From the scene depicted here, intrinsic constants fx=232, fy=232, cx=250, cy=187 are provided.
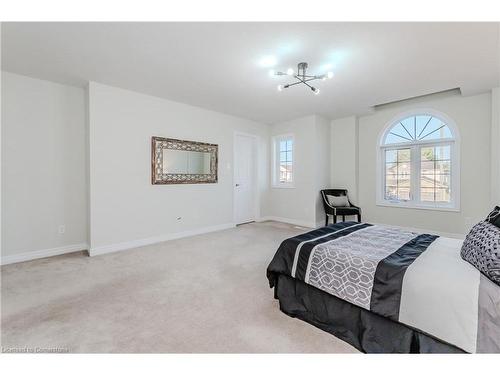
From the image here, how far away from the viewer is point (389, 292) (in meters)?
1.38

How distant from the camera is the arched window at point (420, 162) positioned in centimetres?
407

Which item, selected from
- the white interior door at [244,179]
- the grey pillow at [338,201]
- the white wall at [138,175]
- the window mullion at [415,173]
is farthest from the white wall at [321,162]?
the white wall at [138,175]

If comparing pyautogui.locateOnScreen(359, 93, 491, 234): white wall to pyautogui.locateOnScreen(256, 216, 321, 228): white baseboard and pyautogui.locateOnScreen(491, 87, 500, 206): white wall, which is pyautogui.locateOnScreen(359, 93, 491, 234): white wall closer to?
pyautogui.locateOnScreen(491, 87, 500, 206): white wall

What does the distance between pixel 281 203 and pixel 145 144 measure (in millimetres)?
3312

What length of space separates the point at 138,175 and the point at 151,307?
235 cm

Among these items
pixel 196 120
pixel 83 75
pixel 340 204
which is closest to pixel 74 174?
pixel 83 75

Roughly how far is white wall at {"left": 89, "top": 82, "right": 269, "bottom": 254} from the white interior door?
50cm

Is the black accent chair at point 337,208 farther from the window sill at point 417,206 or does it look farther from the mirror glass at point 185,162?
the mirror glass at point 185,162

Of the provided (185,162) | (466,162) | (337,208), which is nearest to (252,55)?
(185,162)

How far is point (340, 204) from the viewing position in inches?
194

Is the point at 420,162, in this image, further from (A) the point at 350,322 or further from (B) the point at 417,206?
(A) the point at 350,322

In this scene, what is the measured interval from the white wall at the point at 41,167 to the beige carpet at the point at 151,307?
0.40 metres

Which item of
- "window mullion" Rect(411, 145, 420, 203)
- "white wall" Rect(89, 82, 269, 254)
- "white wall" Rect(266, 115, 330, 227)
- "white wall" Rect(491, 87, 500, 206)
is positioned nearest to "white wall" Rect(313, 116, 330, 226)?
"white wall" Rect(266, 115, 330, 227)
